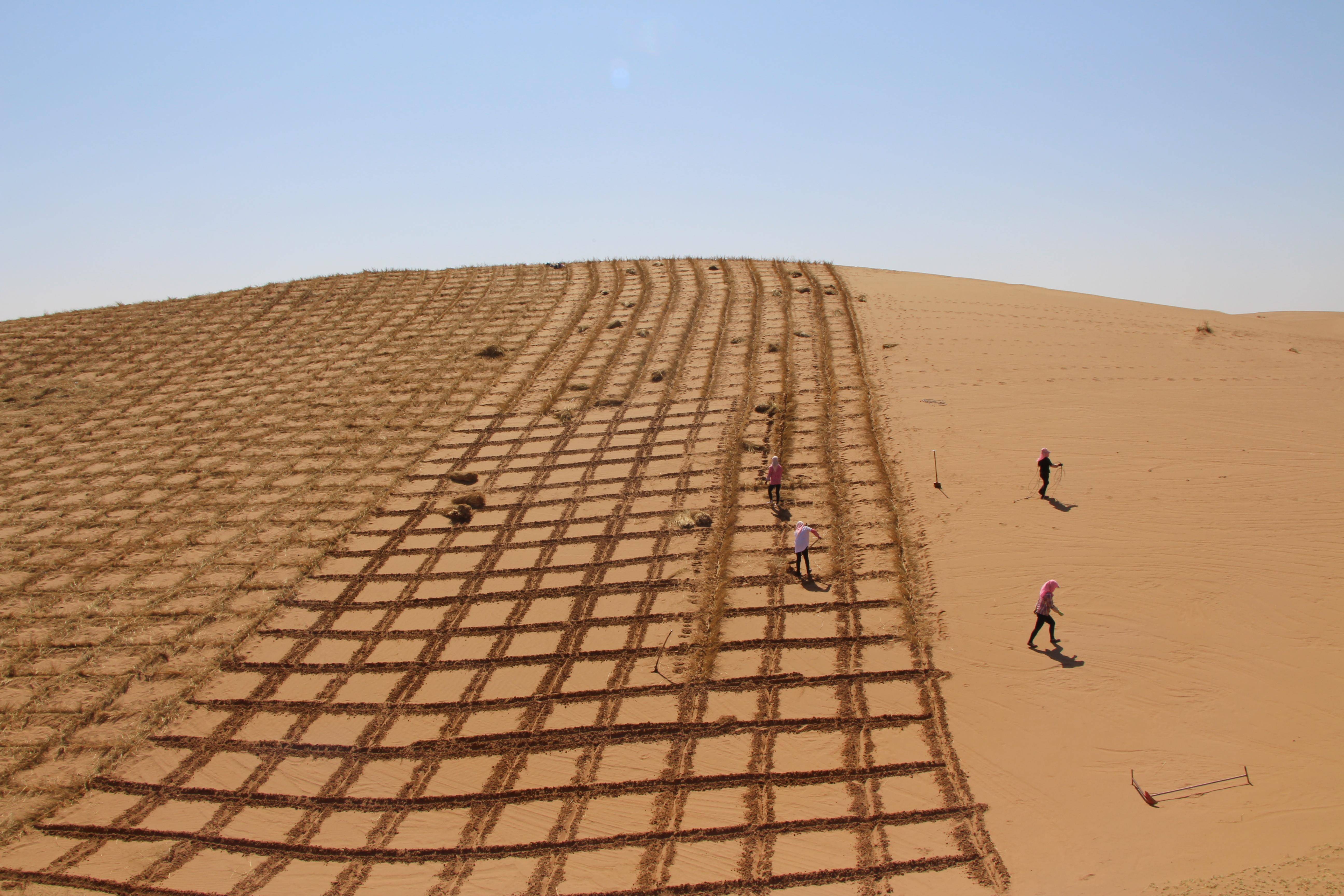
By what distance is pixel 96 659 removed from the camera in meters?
11.1

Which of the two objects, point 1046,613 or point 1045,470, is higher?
point 1045,470

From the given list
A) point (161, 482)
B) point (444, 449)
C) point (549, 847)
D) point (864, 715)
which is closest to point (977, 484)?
point (864, 715)

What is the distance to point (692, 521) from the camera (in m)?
13.1

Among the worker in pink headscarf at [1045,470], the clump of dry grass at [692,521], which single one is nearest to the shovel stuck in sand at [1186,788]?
the worker in pink headscarf at [1045,470]

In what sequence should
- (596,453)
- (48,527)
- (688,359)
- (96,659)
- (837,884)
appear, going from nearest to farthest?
(837,884) < (96,659) < (48,527) < (596,453) < (688,359)

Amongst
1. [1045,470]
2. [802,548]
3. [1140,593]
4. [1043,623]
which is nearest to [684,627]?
[802,548]

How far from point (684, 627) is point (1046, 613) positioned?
4451 mm

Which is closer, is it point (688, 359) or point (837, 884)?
point (837, 884)

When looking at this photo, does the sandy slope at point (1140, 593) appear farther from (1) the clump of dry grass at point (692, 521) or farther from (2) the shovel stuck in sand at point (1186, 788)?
(1) the clump of dry grass at point (692, 521)

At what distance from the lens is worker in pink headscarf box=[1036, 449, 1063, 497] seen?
1300cm

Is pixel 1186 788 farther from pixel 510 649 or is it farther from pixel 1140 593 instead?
pixel 510 649

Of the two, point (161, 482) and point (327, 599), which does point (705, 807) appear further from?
point (161, 482)

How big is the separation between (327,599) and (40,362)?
18830mm

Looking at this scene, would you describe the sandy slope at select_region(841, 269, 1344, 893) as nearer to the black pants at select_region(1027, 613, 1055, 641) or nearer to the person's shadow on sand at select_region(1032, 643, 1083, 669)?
the person's shadow on sand at select_region(1032, 643, 1083, 669)
